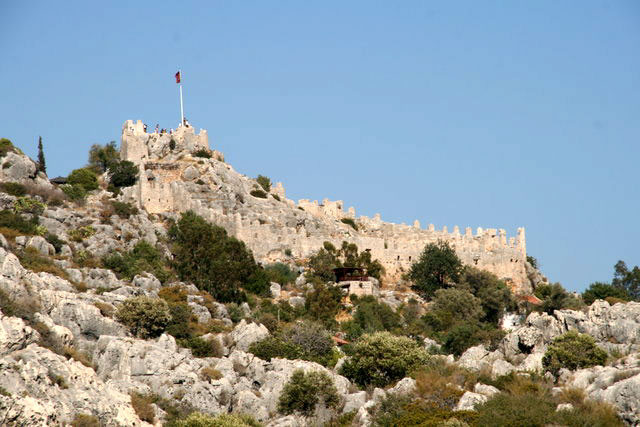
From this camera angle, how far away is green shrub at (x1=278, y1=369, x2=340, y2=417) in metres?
53.0

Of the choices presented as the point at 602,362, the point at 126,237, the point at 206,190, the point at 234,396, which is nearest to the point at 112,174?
the point at 206,190

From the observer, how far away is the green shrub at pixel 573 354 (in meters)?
53.9

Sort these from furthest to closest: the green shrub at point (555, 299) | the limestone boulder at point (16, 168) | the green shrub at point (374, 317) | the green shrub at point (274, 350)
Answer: the limestone boulder at point (16, 168) → the green shrub at point (555, 299) → the green shrub at point (374, 317) → the green shrub at point (274, 350)

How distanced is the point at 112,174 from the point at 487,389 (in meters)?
40.6

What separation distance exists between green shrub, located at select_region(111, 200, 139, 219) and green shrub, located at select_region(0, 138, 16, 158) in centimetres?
694

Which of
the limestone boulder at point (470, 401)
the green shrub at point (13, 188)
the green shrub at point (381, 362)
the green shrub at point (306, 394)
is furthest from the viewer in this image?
the green shrub at point (13, 188)

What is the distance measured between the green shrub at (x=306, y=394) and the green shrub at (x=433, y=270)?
25095 mm

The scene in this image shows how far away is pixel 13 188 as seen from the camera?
243 feet

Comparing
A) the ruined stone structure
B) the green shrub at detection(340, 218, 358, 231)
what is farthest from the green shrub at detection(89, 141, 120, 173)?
the green shrub at detection(340, 218, 358, 231)

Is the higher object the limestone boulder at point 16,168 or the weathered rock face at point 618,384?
the limestone boulder at point 16,168

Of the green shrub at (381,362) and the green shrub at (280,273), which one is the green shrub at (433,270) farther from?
the green shrub at (381,362)

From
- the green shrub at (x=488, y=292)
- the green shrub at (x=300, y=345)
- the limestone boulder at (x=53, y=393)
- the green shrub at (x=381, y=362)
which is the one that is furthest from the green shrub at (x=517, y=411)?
the green shrub at (x=488, y=292)

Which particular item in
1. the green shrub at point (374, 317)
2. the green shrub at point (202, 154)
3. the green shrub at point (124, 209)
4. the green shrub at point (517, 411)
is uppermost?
the green shrub at point (202, 154)

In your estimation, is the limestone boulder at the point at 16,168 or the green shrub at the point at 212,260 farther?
the limestone boulder at the point at 16,168
